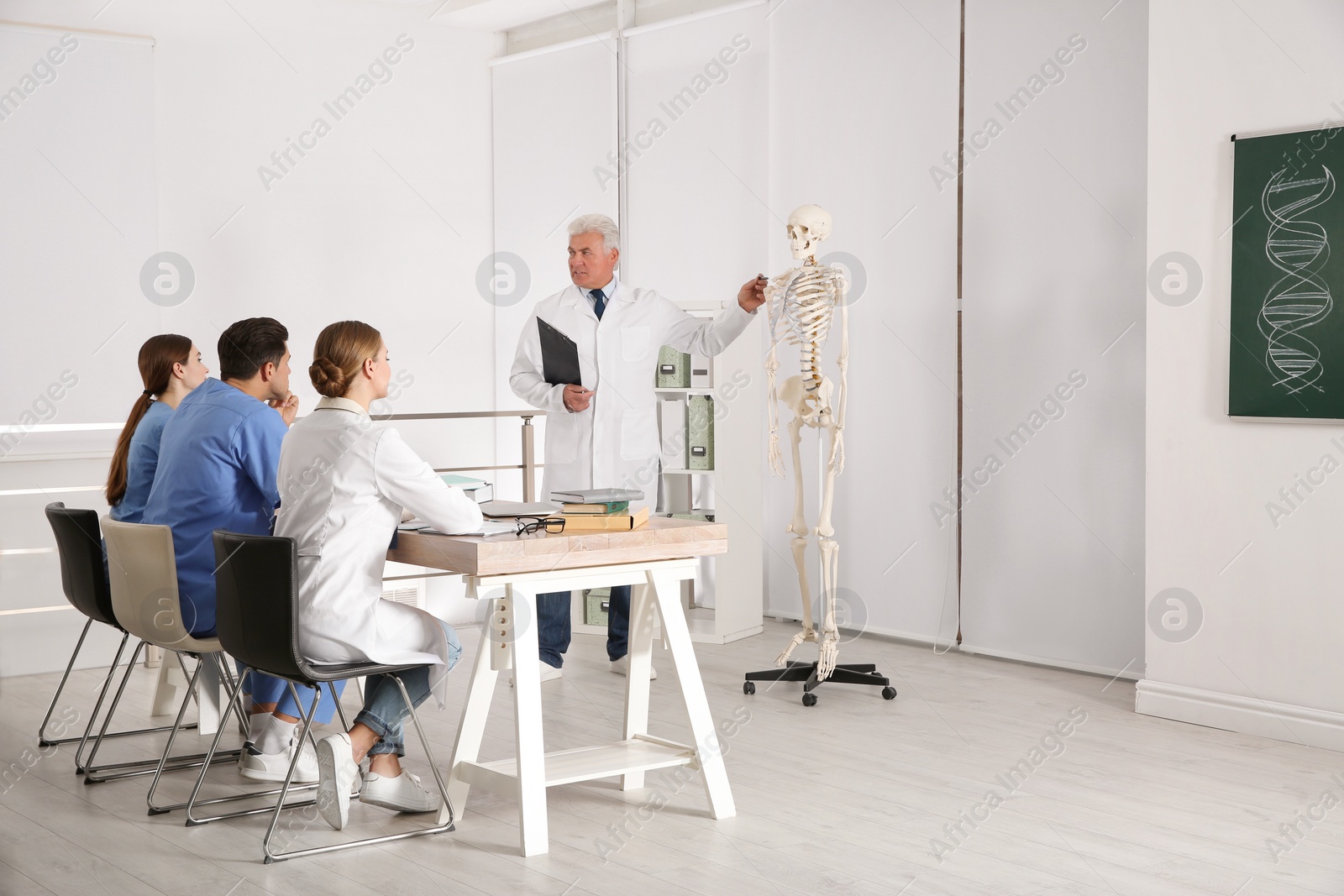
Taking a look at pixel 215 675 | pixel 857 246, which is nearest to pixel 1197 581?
pixel 857 246

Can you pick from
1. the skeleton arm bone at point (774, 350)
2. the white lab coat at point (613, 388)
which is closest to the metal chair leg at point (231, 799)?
the white lab coat at point (613, 388)

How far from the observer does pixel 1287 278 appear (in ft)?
13.1

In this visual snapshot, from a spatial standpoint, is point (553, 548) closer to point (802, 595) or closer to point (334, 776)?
point (334, 776)

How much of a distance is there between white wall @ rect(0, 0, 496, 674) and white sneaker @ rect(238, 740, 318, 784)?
6.88 feet

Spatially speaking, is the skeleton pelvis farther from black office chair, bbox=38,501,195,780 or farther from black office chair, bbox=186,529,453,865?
black office chair, bbox=38,501,195,780

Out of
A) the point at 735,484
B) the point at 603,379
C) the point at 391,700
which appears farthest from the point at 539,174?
the point at 391,700

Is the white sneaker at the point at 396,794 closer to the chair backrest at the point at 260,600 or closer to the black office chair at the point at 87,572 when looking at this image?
the chair backrest at the point at 260,600

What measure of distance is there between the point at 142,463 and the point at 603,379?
165 centimetres

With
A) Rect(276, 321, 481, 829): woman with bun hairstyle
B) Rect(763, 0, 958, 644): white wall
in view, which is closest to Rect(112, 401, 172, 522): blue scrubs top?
Rect(276, 321, 481, 829): woman with bun hairstyle

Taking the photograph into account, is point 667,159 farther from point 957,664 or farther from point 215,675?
point 215,675

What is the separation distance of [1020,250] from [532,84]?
11.0 ft

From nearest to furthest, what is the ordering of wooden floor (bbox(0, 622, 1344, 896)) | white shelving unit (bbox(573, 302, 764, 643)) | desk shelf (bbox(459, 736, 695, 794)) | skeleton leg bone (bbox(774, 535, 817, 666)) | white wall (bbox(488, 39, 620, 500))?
1. wooden floor (bbox(0, 622, 1344, 896))
2. desk shelf (bbox(459, 736, 695, 794))
3. skeleton leg bone (bbox(774, 535, 817, 666))
4. white shelving unit (bbox(573, 302, 764, 643))
5. white wall (bbox(488, 39, 620, 500))

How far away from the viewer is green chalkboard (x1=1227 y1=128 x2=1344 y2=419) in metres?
3.89

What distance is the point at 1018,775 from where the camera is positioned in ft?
11.9
